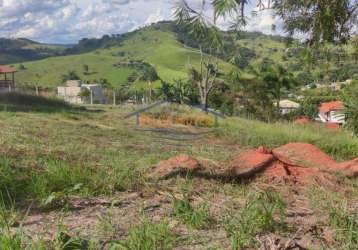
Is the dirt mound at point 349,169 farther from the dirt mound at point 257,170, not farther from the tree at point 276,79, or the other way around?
the tree at point 276,79

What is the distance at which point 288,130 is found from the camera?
1413cm

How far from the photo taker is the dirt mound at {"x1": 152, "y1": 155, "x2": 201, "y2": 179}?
492cm

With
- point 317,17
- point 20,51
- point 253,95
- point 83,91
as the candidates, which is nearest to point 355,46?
point 317,17

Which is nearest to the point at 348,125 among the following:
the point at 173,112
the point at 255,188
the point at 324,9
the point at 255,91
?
the point at 324,9

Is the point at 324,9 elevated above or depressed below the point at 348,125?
above

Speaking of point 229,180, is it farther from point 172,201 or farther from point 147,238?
point 147,238

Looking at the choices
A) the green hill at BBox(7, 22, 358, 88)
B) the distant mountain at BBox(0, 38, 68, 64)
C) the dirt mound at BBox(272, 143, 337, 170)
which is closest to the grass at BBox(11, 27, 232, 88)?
the green hill at BBox(7, 22, 358, 88)

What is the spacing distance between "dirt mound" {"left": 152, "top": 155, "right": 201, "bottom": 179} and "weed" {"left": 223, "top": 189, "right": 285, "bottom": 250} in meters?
1.27

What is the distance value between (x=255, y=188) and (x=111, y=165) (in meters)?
1.58

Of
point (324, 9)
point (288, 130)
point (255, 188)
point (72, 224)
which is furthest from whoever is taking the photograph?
point (288, 130)

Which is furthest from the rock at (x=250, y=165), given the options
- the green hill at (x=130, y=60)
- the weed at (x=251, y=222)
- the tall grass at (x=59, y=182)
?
the green hill at (x=130, y=60)

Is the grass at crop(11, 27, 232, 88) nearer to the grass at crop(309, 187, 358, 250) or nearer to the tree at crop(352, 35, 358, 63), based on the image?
the tree at crop(352, 35, 358, 63)

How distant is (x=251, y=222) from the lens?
3.30 m

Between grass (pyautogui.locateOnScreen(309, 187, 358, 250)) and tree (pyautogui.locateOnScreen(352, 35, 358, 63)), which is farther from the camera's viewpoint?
tree (pyautogui.locateOnScreen(352, 35, 358, 63))
